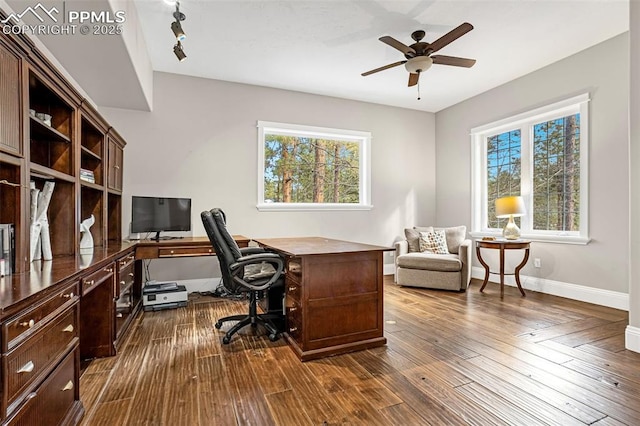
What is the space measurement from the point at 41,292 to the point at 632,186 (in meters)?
3.62

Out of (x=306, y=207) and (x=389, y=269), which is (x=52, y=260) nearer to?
(x=306, y=207)

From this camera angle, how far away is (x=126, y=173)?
4016 mm

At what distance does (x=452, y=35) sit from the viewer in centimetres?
279

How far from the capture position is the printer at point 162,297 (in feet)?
11.6

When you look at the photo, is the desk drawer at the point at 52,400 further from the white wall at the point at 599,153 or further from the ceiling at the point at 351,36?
the white wall at the point at 599,153

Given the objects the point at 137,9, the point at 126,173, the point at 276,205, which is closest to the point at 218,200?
the point at 276,205

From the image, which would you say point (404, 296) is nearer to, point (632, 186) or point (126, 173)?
point (632, 186)

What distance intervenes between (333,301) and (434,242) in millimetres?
2802

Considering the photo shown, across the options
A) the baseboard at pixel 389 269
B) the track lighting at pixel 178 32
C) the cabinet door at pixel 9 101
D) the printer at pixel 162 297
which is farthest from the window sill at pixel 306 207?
the cabinet door at pixel 9 101

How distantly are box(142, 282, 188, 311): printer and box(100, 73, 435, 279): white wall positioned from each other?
0.50 m

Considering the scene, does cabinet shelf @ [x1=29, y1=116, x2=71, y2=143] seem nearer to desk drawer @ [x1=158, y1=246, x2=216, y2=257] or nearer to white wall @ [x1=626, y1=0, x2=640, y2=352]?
desk drawer @ [x1=158, y1=246, x2=216, y2=257]

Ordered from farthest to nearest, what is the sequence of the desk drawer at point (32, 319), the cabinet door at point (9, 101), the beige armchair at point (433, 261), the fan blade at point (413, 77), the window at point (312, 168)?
the window at point (312, 168)
the beige armchair at point (433, 261)
the fan blade at point (413, 77)
the cabinet door at point (9, 101)
the desk drawer at point (32, 319)

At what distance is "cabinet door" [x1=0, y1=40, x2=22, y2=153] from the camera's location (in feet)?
4.89

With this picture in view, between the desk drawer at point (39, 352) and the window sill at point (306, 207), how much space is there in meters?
3.14
